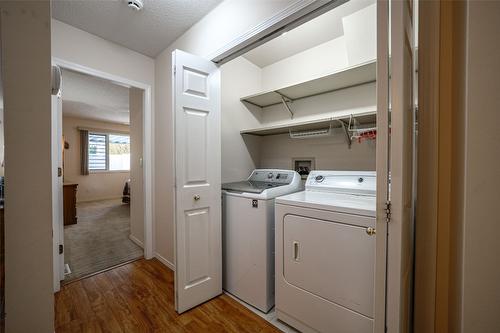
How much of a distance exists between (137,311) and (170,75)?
2.19 m

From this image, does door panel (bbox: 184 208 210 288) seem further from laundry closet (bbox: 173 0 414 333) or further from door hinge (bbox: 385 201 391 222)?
door hinge (bbox: 385 201 391 222)

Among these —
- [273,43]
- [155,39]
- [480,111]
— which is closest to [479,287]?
[480,111]

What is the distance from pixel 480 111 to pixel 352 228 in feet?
2.30

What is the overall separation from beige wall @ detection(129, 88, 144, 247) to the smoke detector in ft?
3.52

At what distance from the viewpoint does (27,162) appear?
557mm

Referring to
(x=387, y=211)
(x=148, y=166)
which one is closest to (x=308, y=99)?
(x=387, y=211)

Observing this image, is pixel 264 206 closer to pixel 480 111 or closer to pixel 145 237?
pixel 480 111

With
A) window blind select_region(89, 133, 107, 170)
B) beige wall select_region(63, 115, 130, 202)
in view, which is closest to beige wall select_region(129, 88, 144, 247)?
beige wall select_region(63, 115, 130, 202)

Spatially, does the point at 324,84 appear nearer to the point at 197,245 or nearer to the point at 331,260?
the point at 331,260

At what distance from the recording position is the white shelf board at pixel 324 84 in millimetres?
1519

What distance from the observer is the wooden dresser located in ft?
12.0

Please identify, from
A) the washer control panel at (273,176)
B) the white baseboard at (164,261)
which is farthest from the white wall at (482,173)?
the white baseboard at (164,261)

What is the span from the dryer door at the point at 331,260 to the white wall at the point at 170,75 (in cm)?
119

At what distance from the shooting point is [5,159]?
53cm
